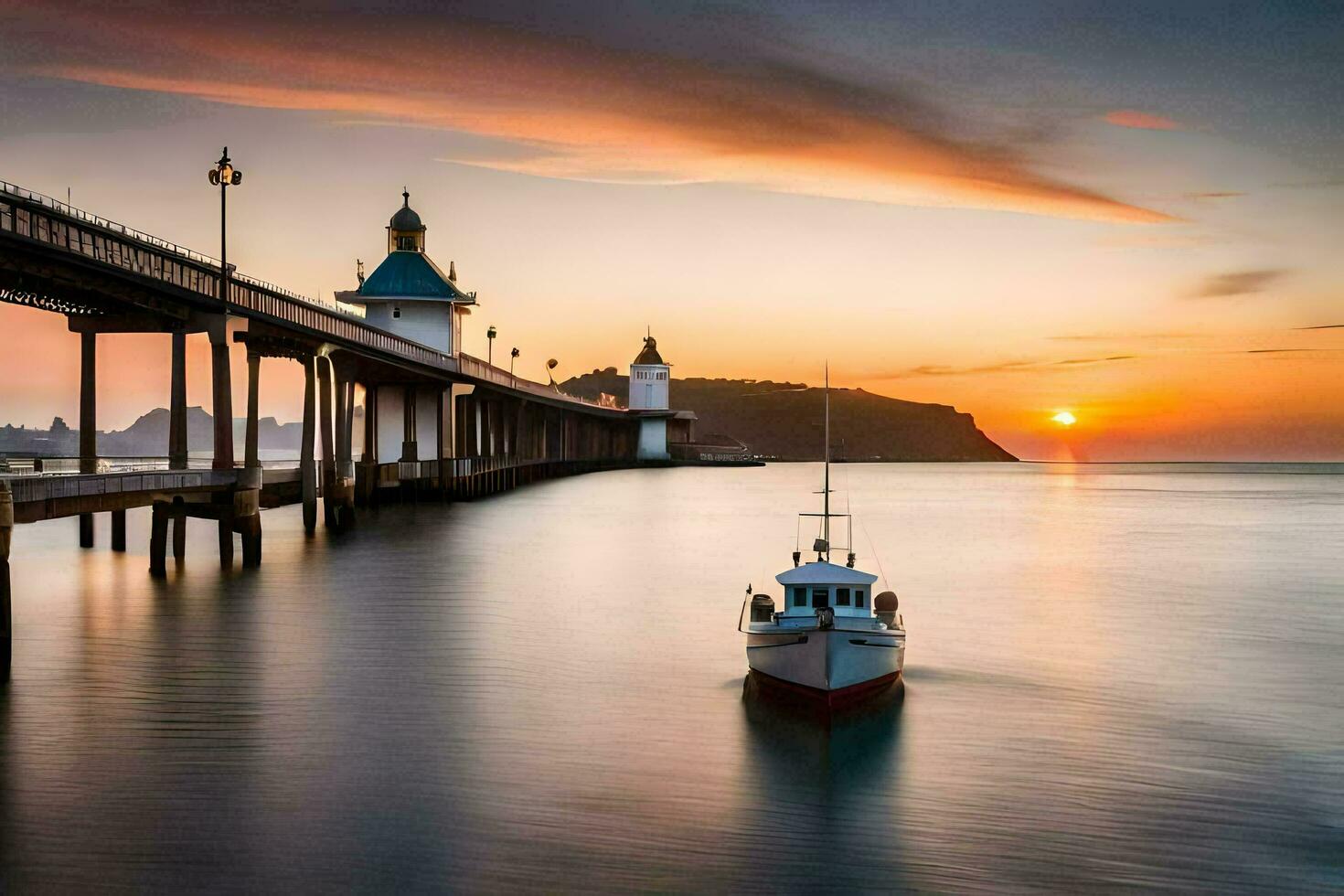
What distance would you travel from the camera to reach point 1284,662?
116 feet

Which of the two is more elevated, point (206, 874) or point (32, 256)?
point (32, 256)

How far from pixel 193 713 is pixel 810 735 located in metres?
12.8

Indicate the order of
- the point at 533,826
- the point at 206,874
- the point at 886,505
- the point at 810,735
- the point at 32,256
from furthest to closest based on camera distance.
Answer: the point at 886,505
the point at 32,256
the point at 810,735
the point at 533,826
the point at 206,874

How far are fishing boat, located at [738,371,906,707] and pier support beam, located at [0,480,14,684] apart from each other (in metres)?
16.2

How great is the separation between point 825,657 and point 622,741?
4.59 m

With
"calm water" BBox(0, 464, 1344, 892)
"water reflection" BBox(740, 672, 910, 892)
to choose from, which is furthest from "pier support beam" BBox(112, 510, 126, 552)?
"water reflection" BBox(740, 672, 910, 892)

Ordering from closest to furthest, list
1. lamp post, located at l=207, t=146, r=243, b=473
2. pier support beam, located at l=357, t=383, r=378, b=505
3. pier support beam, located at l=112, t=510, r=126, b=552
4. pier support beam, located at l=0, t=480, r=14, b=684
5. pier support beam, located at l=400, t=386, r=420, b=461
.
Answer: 1. pier support beam, located at l=0, t=480, r=14, b=684
2. lamp post, located at l=207, t=146, r=243, b=473
3. pier support beam, located at l=112, t=510, r=126, b=552
4. pier support beam, located at l=357, t=383, r=378, b=505
5. pier support beam, located at l=400, t=386, r=420, b=461

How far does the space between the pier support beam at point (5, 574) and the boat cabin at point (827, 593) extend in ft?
54.5

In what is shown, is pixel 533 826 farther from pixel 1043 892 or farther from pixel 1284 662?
pixel 1284 662

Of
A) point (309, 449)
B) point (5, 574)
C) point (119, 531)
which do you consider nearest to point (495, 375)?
point (309, 449)

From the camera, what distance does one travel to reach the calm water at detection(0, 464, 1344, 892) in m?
17.0

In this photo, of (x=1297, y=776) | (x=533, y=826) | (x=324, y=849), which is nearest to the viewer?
(x=324, y=849)

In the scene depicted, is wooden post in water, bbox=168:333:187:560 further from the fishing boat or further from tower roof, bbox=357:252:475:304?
tower roof, bbox=357:252:475:304

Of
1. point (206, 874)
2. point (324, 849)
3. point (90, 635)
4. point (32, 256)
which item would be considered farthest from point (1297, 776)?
point (32, 256)
